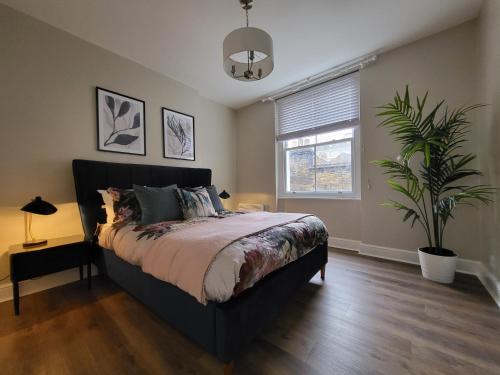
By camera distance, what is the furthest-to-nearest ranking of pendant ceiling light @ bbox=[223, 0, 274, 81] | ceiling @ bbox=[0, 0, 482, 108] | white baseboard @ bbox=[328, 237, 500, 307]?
ceiling @ bbox=[0, 0, 482, 108] < white baseboard @ bbox=[328, 237, 500, 307] < pendant ceiling light @ bbox=[223, 0, 274, 81]

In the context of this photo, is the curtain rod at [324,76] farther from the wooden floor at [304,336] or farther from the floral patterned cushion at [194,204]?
the wooden floor at [304,336]

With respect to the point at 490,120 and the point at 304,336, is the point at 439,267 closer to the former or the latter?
the point at 490,120

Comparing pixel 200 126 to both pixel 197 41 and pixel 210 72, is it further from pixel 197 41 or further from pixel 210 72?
pixel 197 41

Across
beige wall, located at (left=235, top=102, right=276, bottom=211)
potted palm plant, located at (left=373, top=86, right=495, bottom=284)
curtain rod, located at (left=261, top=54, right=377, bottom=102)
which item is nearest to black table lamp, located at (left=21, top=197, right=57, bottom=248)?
beige wall, located at (left=235, top=102, right=276, bottom=211)

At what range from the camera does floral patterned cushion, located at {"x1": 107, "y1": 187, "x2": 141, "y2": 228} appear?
1979mm

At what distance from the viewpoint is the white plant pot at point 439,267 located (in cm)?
193

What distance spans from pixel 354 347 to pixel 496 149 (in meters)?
2.02

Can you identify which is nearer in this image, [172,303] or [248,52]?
[172,303]

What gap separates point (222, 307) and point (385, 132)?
283 centimetres

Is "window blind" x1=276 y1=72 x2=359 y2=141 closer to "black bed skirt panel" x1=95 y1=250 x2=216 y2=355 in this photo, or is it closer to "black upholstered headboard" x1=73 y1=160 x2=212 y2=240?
"black upholstered headboard" x1=73 y1=160 x2=212 y2=240

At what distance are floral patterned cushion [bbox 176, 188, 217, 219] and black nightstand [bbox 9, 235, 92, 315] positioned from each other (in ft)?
3.13

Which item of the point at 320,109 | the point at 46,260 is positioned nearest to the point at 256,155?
the point at 320,109

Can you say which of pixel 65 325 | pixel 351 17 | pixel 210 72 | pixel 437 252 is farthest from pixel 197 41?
pixel 437 252

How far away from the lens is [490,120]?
183cm
